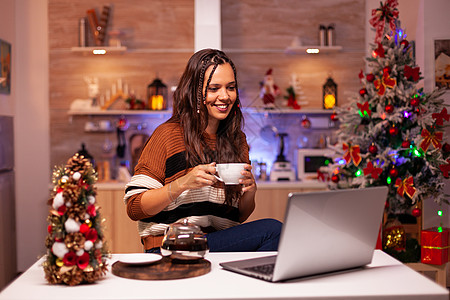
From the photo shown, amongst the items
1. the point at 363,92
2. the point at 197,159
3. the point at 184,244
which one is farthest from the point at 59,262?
the point at 363,92

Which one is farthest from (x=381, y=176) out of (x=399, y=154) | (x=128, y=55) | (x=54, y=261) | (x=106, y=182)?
(x=54, y=261)

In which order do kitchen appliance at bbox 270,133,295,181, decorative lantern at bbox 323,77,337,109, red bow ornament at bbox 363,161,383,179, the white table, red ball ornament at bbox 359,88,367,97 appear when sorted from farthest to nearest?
→ decorative lantern at bbox 323,77,337,109
kitchen appliance at bbox 270,133,295,181
red ball ornament at bbox 359,88,367,97
red bow ornament at bbox 363,161,383,179
the white table

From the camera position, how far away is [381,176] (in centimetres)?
400

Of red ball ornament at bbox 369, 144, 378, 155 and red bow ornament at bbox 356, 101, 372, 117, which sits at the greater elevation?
red bow ornament at bbox 356, 101, 372, 117

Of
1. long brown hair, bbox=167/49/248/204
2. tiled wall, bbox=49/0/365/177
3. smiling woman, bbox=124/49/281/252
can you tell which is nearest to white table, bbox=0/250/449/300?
smiling woman, bbox=124/49/281/252

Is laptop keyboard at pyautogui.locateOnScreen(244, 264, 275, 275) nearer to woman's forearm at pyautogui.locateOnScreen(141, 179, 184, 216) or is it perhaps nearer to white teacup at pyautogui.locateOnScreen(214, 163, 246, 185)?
white teacup at pyautogui.locateOnScreen(214, 163, 246, 185)

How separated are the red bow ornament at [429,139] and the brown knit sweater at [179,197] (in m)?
2.02

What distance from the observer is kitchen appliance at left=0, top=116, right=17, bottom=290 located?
443 centimetres

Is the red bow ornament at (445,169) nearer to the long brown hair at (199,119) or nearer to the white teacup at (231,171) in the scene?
the long brown hair at (199,119)

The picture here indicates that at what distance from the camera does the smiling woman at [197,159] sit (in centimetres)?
212

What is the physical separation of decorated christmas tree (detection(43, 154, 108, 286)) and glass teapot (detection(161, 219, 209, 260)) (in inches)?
8.7

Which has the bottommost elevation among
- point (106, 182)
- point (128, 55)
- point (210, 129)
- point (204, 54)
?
point (106, 182)

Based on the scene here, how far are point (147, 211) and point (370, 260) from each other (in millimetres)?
889

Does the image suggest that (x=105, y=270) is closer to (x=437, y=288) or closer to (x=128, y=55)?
(x=437, y=288)
